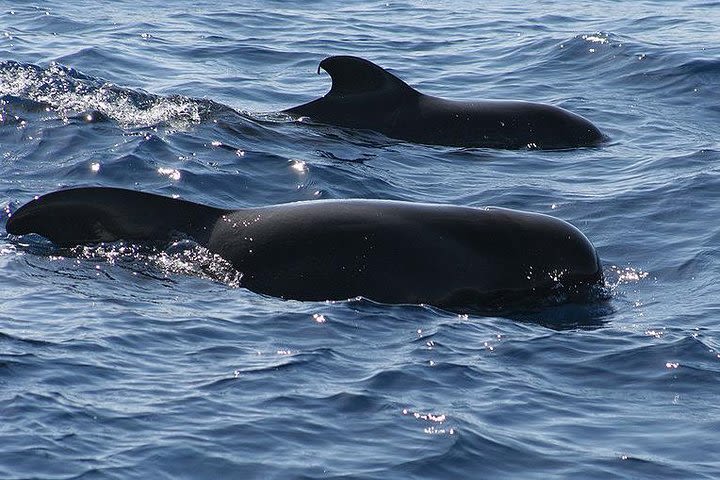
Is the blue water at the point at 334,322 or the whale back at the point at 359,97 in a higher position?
the whale back at the point at 359,97

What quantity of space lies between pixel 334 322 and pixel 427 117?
24.6ft

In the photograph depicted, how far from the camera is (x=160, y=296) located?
34.2 ft

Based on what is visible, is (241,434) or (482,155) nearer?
(241,434)

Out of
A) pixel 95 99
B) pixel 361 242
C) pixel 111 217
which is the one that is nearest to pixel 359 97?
pixel 95 99

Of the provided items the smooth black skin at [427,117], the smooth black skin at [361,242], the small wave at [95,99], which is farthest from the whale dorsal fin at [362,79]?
the smooth black skin at [361,242]

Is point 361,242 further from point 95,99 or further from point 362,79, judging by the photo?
point 95,99

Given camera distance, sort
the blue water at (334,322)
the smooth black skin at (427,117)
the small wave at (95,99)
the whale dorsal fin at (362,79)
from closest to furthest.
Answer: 1. the blue water at (334,322)
2. the small wave at (95,99)
3. the smooth black skin at (427,117)
4. the whale dorsal fin at (362,79)

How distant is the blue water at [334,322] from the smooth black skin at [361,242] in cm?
20

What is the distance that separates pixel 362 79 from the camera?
17281 millimetres

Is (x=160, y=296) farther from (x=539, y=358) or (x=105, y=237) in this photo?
(x=539, y=358)

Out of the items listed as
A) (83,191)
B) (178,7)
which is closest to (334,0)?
(178,7)

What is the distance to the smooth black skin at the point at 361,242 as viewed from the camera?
10.5m

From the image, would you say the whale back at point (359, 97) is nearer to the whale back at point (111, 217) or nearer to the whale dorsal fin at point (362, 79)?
the whale dorsal fin at point (362, 79)

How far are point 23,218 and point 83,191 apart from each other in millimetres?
527
